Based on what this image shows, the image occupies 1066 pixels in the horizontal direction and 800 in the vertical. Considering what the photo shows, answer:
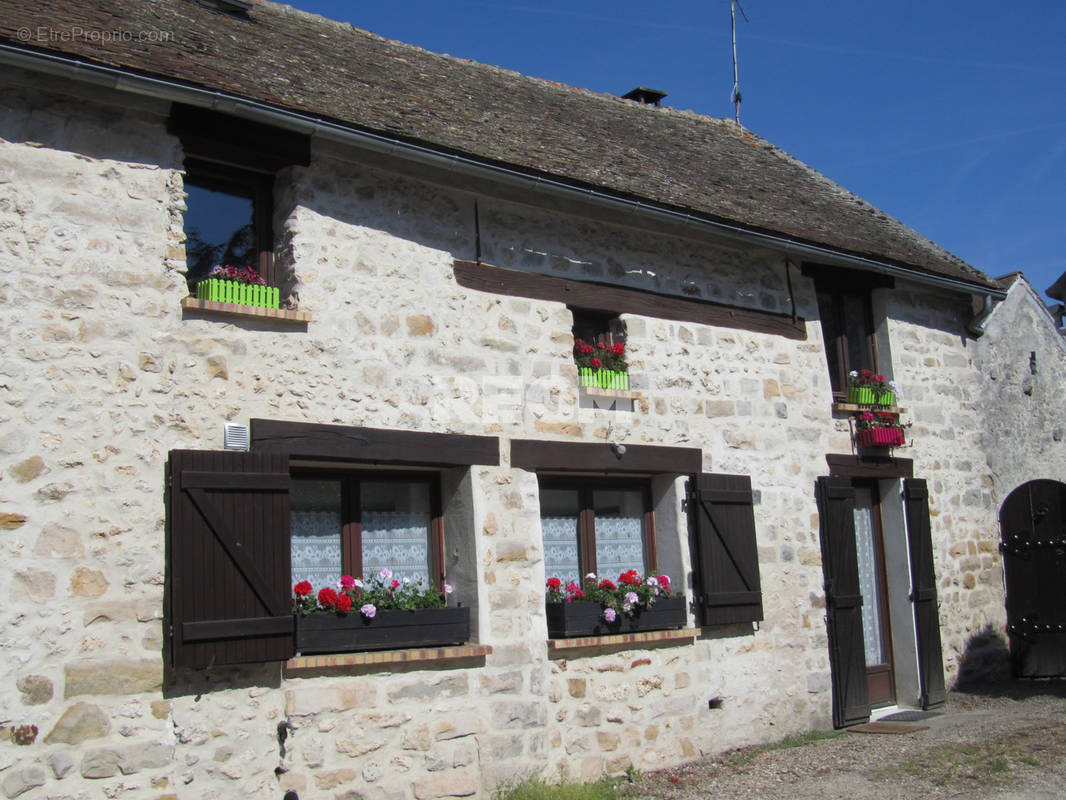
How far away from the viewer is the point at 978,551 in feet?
34.5

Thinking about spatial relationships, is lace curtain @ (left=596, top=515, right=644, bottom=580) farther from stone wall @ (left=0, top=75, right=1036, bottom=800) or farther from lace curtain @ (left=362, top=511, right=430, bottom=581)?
lace curtain @ (left=362, top=511, right=430, bottom=581)

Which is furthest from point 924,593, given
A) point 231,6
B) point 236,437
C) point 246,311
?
point 231,6

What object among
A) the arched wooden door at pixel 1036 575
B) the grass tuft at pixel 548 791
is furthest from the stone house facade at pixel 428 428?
the arched wooden door at pixel 1036 575

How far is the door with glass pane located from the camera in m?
9.71

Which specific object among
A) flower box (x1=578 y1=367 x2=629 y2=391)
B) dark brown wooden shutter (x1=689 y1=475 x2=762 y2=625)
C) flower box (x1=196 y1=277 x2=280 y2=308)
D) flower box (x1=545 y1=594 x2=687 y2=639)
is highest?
flower box (x1=196 y1=277 x2=280 y2=308)

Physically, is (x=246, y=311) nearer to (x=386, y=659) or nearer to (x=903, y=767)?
(x=386, y=659)

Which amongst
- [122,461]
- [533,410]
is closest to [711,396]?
[533,410]

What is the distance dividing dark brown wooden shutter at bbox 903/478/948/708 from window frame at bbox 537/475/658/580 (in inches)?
112

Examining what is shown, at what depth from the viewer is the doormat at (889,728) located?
8.63m

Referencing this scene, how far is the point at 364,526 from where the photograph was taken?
274 inches

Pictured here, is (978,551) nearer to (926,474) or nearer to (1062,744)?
(926,474)

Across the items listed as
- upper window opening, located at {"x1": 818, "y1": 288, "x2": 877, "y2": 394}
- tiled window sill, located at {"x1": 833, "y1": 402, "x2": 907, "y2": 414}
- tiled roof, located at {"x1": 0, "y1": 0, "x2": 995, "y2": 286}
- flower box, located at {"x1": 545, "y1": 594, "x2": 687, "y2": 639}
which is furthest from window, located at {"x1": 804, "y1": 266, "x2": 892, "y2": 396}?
flower box, located at {"x1": 545, "y1": 594, "x2": 687, "y2": 639}

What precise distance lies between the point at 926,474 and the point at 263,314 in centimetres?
658

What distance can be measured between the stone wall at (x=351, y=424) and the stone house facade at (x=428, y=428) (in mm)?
21
